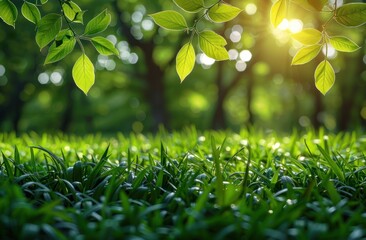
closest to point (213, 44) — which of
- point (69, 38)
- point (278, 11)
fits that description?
point (278, 11)

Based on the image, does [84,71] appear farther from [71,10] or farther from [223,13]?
[223,13]

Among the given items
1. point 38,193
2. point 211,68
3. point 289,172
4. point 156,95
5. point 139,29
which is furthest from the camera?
point 211,68

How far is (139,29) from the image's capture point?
16141 mm

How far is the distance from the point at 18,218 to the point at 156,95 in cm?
1307

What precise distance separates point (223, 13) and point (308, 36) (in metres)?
Answer: 0.43

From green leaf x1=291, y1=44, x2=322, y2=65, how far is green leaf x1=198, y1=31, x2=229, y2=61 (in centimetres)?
35

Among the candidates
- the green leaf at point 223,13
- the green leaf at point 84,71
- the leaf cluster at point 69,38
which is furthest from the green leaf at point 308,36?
the green leaf at point 84,71

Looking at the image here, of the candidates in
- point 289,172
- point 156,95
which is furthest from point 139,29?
point 289,172

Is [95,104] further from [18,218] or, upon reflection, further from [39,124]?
[18,218]

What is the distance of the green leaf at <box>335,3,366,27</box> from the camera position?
2025mm

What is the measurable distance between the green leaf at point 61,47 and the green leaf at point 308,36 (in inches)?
43.6

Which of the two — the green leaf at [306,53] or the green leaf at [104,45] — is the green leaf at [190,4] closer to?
the green leaf at [104,45]

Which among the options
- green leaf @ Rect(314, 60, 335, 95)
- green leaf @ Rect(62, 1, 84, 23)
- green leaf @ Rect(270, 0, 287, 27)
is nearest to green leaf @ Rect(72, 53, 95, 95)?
green leaf @ Rect(62, 1, 84, 23)

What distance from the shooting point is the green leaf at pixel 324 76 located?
2184 millimetres
